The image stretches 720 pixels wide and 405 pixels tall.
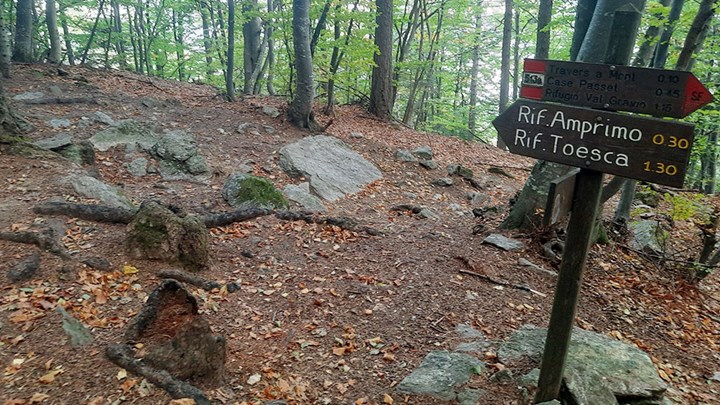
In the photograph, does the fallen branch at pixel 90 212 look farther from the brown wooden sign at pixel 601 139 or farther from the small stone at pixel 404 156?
the small stone at pixel 404 156

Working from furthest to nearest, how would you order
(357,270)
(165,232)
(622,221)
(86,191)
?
(622,221)
(86,191)
(357,270)
(165,232)

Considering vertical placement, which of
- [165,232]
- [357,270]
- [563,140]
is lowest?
[357,270]

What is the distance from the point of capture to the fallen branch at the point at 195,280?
439cm

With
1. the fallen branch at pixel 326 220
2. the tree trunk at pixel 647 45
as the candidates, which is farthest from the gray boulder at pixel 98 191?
the tree trunk at pixel 647 45

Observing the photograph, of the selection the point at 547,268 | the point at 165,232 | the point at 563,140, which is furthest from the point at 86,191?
the point at 547,268

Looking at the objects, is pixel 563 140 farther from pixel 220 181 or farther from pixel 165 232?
pixel 220 181

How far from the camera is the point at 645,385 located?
345 cm

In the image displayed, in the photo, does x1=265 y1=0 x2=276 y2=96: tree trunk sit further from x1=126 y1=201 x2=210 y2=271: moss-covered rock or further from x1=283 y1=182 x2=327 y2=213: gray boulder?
x1=126 y1=201 x2=210 y2=271: moss-covered rock

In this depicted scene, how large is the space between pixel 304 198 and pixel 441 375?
4324mm

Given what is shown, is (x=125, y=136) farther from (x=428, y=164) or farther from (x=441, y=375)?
(x=441, y=375)

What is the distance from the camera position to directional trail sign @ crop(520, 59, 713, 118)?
2369 millimetres

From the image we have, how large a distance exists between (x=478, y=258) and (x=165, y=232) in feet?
12.4

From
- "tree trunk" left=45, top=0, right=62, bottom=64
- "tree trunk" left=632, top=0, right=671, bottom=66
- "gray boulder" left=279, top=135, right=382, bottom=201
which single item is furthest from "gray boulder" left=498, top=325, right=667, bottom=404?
"tree trunk" left=45, top=0, right=62, bottom=64

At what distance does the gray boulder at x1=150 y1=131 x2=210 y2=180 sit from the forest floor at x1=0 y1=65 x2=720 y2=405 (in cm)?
22
